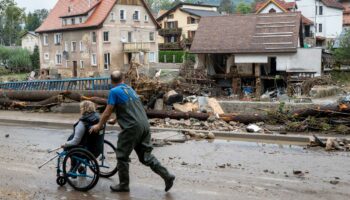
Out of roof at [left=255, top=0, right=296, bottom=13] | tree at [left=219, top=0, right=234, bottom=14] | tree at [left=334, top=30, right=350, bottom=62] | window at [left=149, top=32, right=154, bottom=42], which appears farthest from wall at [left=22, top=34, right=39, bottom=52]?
tree at [left=334, top=30, right=350, bottom=62]

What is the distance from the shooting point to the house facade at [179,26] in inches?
2781

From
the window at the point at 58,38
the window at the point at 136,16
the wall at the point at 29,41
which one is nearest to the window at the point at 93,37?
the window at the point at 136,16

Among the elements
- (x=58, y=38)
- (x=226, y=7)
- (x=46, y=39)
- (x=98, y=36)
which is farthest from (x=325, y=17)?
(x=226, y=7)

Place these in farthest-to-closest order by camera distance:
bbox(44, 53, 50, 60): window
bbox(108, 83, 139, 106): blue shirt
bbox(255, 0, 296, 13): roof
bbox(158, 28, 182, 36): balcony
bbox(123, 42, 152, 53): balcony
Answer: bbox(158, 28, 182, 36): balcony → bbox(255, 0, 296, 13): roof → bbox(44, 53, 50, 60): window → bbox(123, 42, 152, 53): balcony → bbox(108, 83, 139, 106): blue shirt

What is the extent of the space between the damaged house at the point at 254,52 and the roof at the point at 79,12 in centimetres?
1885

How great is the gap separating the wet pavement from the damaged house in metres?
26.4

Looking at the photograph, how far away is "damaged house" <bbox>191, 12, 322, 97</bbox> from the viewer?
3775 centimetres

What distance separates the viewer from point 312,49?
37812 mm

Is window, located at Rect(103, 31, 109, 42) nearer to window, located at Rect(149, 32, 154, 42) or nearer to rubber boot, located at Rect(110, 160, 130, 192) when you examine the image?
window, located at Rect(149, 32, 154, 42)

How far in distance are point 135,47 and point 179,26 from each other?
52.8 ft

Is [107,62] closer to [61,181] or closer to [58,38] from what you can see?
[58,38]

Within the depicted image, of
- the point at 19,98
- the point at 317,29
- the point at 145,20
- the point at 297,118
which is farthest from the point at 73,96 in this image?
the point at 317,29

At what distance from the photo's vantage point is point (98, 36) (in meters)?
57.2

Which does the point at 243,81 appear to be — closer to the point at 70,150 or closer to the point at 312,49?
the point at 312,49
